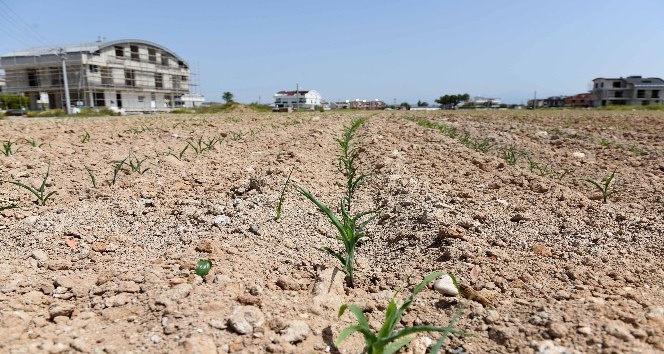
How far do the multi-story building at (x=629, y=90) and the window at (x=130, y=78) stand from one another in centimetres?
6032

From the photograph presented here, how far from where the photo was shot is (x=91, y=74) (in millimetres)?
37562

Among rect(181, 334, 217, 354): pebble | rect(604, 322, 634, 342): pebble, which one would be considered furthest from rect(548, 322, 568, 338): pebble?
rect(181, 334, 217, 354): pebble

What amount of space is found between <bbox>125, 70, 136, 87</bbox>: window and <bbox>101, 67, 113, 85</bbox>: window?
1650 millimetres

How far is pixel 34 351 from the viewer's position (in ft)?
4.77

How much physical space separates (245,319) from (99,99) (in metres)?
44.4

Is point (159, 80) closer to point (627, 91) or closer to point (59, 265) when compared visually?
point (59, 265)

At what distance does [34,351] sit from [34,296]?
460 millimetres

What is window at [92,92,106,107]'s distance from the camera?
130 feet

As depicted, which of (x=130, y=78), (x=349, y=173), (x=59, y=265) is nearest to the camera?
(x=59, y=265)

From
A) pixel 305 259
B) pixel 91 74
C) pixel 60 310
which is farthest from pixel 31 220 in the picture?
pixel 91 74

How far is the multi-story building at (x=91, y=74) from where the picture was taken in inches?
1485

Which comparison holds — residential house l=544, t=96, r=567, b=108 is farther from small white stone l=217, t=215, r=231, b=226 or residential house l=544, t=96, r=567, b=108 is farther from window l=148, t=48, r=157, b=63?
small white stone l=217, t=215, r=231, b=226

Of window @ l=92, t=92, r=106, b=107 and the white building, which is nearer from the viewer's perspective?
window @ l=92, t=92, r=106, b=107

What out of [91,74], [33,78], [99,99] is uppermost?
[33,78]
